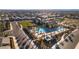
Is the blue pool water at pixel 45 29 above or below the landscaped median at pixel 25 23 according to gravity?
below

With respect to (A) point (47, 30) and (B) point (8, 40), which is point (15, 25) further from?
(A) point (47, 30)

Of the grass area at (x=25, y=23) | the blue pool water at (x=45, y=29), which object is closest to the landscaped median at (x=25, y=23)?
the grass area at (x=25, y=23)

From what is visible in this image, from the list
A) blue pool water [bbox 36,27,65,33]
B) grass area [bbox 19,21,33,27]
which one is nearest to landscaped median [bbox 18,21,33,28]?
grass area [bbox 19,21,33,27]

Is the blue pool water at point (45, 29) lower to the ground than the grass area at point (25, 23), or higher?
lower

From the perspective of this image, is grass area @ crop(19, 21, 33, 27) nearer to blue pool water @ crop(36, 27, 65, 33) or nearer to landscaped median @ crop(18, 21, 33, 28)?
landscaped median @ crop(18, 21, 33, 28)

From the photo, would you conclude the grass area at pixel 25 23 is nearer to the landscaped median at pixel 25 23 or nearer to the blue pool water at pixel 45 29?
the landscaped median at pixel 25 23

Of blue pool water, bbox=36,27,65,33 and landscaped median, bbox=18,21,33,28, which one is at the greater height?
landscaped median, bbox=18,21,33,28

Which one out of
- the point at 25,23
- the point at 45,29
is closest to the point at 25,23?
the point at 25,23

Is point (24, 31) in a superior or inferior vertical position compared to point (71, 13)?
inferior

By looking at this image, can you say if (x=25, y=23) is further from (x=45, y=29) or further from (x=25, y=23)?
(x=45, y=29)
